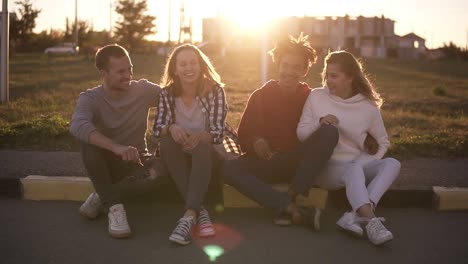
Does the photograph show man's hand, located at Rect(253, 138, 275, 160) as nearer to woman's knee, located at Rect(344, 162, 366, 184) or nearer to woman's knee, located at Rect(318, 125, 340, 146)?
woman's knee, located at Rect(318, 125, 340, 146)

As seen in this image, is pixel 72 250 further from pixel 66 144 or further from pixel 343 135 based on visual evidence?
pixel 66 144

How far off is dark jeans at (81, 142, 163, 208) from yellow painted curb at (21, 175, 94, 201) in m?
0.53

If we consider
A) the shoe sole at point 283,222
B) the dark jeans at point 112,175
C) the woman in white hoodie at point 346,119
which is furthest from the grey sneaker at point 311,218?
the dark jeans at point 112,175

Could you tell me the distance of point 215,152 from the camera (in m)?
4.49

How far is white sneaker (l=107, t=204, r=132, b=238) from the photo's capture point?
13.2 ft

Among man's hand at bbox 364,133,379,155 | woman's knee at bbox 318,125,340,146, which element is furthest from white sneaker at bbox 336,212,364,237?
man's hand at bbox 364,133,379,155

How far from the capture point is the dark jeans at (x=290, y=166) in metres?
4.35

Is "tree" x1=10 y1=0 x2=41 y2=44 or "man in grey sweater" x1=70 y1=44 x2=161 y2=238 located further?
"tree" x1=10 y1=0 x2=41 y2=44

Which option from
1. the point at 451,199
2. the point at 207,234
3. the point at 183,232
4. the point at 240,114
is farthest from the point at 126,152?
the point at 240,114

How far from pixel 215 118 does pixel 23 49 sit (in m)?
49.6

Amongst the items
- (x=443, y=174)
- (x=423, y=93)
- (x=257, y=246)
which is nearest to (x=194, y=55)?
(x=257, y=246)

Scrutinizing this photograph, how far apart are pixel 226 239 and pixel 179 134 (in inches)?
33.1

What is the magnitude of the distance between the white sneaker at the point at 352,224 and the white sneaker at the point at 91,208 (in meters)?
1.78

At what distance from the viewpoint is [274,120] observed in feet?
15.7
